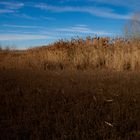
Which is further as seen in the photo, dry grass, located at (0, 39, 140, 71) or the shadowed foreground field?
dry grass, located at (0, 39, 140, 71)

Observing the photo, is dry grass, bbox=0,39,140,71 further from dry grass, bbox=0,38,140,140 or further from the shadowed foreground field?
the shadowed foreground field

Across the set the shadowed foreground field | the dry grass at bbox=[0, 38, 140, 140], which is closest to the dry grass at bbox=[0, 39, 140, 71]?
the dry grass at bbox=[0, 38, 140, 140]

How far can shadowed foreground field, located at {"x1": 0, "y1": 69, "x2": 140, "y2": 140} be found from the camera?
21.6 ft

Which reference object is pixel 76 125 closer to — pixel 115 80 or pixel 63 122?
pixel 63 122

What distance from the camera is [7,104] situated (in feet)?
26.8

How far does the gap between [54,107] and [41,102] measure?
1.49 feet

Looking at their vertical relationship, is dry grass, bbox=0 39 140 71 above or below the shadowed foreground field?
above

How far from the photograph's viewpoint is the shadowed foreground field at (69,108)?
6.57 meters

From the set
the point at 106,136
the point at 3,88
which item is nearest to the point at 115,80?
the point at 3,88

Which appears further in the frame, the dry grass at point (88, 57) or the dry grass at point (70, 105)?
the dry grass at point (88, 57)

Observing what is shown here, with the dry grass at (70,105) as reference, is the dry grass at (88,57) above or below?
above

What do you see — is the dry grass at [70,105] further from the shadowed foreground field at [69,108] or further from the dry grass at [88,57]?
the dry grass at [88,57]

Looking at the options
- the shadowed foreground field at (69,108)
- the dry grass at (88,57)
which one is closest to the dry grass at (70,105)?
the shadowed foreground field at (69,108)

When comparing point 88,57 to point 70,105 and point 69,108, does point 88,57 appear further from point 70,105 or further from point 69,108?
point 69,108
